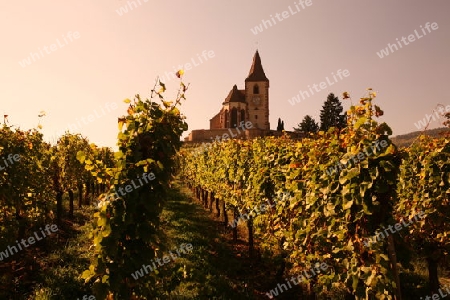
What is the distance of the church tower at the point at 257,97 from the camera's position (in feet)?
239

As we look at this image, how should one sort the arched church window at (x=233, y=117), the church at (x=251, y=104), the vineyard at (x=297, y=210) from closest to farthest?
the vineyard at (x=297, y=210), the arched church window at (x=233, y=117), the church at (x=251, y=104)

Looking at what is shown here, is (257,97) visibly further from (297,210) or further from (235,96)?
(297,210)

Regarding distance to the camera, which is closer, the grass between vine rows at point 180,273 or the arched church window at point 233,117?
the grass between vine rows at point 180,273

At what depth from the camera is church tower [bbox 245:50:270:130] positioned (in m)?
72.8

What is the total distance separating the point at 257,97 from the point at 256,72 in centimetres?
586

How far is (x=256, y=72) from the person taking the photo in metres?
73.6

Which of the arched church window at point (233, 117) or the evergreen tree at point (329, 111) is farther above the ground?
the arched church window at point (233, 117)

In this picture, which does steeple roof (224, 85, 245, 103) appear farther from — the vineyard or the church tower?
the vineyard

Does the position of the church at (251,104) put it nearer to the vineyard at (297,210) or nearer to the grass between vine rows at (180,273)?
the grass between vine rows at (180,273)

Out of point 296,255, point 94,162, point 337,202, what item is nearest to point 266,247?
point 296,255

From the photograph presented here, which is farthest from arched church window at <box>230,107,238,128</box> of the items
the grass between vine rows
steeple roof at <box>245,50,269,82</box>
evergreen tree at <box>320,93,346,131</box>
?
the grass between vine rows

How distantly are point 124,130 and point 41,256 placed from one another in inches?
280

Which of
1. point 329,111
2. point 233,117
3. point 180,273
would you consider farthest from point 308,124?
point 180,273

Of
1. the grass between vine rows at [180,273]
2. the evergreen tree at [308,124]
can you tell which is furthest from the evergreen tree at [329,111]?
the grass between vine rows at [180,273]
